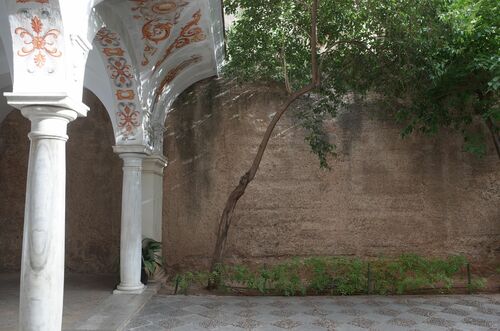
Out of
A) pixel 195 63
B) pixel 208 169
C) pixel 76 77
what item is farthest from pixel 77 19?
pixel 208 169

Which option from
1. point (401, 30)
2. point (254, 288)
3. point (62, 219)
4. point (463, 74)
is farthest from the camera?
point (254, 288)

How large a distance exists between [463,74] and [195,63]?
13.8ft

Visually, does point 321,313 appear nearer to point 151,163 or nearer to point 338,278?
point 338,278

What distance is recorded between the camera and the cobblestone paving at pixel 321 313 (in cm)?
510

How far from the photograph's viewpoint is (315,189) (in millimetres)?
8367

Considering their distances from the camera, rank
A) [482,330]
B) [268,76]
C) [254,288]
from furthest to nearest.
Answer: [268,76]
[254,288]
[482,330]

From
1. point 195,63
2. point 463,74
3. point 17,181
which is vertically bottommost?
point 17,181

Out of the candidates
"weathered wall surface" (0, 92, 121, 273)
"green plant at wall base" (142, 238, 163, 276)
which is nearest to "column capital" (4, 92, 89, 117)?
"green plant at wall base" (142, 238, 163, 276)

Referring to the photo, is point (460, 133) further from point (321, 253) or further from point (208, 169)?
point (208, 169)

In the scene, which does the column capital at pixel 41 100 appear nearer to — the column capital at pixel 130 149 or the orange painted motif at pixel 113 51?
the orange painted motif at pixel 113 51

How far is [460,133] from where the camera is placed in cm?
861

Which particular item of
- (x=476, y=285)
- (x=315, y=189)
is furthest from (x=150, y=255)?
(x=476, y=285)

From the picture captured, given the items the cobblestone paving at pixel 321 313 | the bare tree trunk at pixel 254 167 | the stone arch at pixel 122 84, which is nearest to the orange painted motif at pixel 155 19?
the stone arch at pixel 122 84

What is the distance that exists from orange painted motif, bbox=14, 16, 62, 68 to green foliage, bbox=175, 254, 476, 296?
14.1 feet
